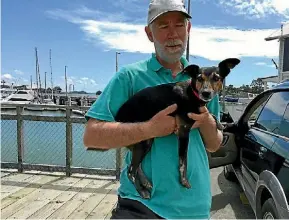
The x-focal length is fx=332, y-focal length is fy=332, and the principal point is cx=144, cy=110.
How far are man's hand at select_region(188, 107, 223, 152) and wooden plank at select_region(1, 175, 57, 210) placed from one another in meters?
3.28

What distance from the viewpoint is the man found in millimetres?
1632

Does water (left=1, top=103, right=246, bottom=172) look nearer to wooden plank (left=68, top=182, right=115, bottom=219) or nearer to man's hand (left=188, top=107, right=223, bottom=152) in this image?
wooden plank (left=68, top=182, right=115, bottom=219)

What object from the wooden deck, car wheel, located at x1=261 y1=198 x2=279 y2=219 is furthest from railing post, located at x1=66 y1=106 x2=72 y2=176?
car wheel, located at x1=261 y1=198 x2=279 y2=219

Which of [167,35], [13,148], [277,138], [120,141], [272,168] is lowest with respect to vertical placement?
[13,148]

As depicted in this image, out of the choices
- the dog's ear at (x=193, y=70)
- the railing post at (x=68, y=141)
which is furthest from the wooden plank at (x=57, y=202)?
the dog's ear at (x=193, y=70)

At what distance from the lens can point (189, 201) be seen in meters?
1.66

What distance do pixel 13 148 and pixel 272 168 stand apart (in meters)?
4.81

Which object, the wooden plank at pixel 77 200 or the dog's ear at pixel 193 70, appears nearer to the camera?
the dog's ear at pixel 193 70

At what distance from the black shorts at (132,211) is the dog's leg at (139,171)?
0.19ft

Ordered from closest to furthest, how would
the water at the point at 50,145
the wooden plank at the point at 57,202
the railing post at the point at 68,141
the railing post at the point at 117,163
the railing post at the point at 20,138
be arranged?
the wooden plank at the point at 57,202 → the railing post at the point at 117,163 → the railing post at the point at 68,141 → the railing post at the point at 20,138 → the water at the point at 50,145

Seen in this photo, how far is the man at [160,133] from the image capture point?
5.35ft

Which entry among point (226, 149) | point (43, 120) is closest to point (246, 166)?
point (226, 149)

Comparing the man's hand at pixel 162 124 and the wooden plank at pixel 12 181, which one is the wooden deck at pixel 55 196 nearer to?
the wooden plank at pixel 12 181

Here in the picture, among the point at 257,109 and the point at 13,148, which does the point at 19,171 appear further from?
the point at 257,109
